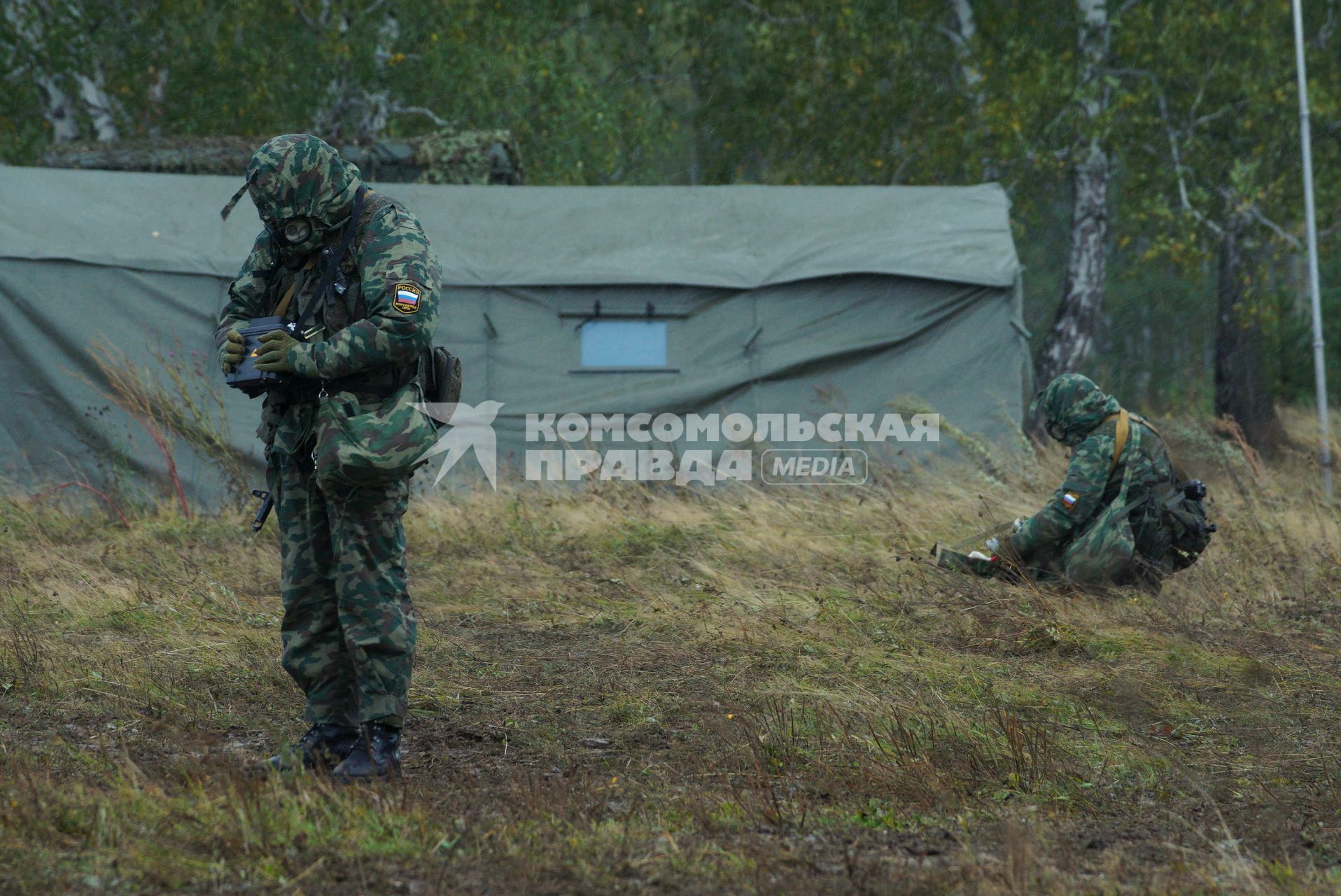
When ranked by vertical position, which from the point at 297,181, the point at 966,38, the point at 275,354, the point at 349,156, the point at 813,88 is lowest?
the point at 275,354

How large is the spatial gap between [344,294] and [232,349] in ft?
1.01

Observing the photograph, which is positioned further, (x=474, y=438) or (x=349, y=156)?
(x=349, y=156)

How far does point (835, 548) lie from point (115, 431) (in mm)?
4605

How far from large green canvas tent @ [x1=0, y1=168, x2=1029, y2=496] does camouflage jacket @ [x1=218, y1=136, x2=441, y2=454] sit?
5169 millimetres

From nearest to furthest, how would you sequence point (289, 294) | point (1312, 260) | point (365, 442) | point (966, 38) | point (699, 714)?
point (365, 442) < point (289, 294) < point (699, 714) < point (1312, 260) < point (966, 38)

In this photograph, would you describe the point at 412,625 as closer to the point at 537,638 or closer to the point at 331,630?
the point at 331,630

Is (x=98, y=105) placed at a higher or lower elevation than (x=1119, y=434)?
higher

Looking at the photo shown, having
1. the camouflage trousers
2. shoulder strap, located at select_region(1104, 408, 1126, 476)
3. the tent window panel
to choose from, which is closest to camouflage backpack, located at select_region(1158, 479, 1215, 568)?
shoulder strap, located at select_region(1104, 408, 1126, 476)

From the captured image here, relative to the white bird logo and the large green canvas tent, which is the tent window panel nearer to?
the large green canvas tent

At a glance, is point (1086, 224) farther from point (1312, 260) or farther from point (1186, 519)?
point (1186, 519)

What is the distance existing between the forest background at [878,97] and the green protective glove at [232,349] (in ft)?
24.7

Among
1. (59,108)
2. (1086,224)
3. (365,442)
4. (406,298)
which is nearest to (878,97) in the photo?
(1086,224)

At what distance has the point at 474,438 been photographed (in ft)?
28.3

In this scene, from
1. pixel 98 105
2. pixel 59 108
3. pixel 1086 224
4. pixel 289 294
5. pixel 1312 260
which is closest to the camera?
pixel 289 294
